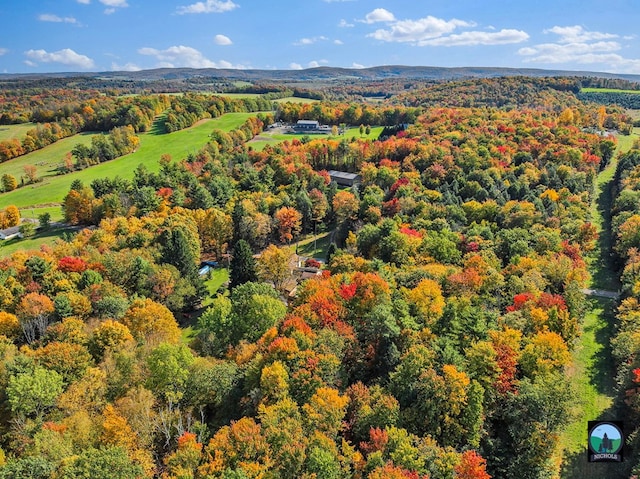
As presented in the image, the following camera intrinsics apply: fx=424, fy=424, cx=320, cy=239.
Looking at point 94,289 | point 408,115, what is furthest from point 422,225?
point 408,115

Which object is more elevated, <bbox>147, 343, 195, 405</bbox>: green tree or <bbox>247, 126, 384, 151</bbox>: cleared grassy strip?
<bbox>247, 126, 384, 151</bbox>: cleared grassy strip

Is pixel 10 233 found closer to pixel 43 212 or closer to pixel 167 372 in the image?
pixel 43 212

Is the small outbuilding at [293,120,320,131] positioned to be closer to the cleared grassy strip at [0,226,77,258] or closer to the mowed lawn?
the mowed lawn

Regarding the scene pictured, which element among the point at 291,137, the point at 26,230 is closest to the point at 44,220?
the point at 26,230

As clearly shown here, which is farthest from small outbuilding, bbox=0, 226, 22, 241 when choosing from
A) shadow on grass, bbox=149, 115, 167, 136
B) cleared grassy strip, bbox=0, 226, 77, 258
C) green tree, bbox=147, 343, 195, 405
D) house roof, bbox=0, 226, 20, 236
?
shadow on grass, bbox=149, 115, 167, 136

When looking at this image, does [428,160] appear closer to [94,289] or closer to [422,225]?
[422,225]

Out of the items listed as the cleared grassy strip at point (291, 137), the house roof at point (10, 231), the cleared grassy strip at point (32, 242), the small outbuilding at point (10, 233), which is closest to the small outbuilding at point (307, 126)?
the cleared grassy strip at point (291, 137)

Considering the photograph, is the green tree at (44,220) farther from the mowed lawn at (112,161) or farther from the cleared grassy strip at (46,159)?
the cleared grassy strip at (46,159)
